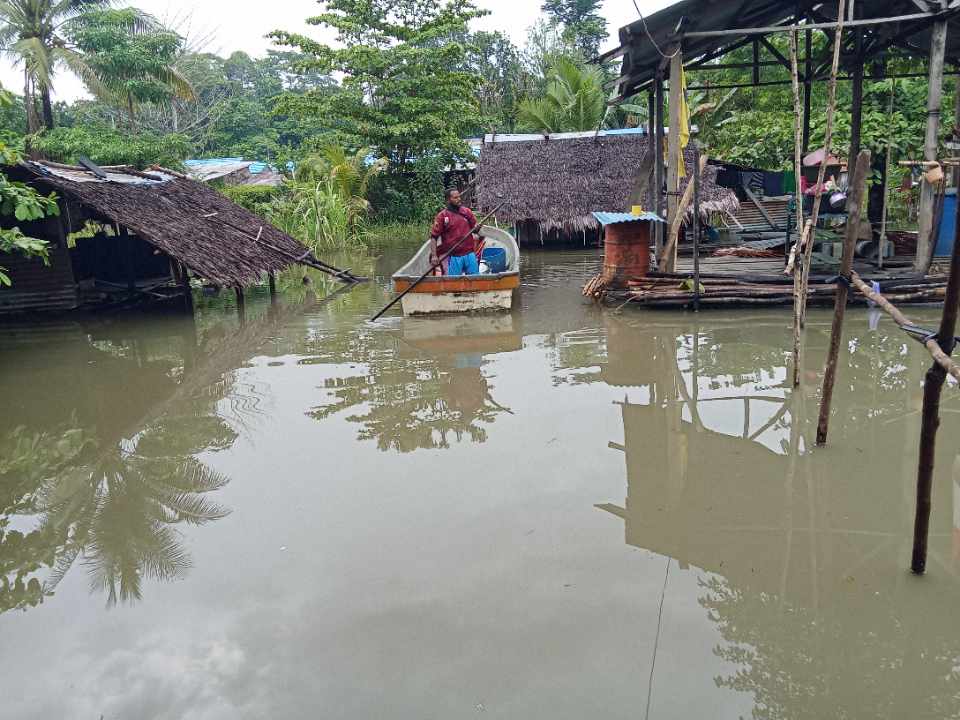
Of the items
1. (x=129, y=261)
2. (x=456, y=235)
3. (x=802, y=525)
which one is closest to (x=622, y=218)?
(x=456, y=235)

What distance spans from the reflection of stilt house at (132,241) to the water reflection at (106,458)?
1.32 m

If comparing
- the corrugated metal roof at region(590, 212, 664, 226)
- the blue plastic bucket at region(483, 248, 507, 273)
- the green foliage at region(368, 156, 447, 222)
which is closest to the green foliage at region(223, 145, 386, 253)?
the green foliage at region(368, 156, 447, 222)

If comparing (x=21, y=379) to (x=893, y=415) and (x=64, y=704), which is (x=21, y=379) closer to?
(x=64, y=704)

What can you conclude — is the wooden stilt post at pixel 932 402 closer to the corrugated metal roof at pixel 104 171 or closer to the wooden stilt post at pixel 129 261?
the corrugated metal roof at pixel 104 171

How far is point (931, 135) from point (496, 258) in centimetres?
572

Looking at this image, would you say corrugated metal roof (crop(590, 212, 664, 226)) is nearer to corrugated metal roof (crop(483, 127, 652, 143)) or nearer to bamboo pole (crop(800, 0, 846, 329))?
bamboo pole (crop(800, 0, 846, 329))

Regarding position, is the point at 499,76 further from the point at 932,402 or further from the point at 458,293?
the point at 932,402

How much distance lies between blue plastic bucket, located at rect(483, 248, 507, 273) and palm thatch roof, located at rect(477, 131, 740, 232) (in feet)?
16.1

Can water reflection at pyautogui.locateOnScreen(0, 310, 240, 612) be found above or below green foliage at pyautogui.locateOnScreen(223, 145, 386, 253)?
below

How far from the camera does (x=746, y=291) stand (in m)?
9.30

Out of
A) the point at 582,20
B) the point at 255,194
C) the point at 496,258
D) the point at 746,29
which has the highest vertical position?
the point at 582,20

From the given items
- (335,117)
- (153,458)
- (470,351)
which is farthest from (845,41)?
(335,117)

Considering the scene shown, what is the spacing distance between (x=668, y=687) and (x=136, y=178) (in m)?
11.4

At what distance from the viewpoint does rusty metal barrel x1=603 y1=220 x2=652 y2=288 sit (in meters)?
9.66
